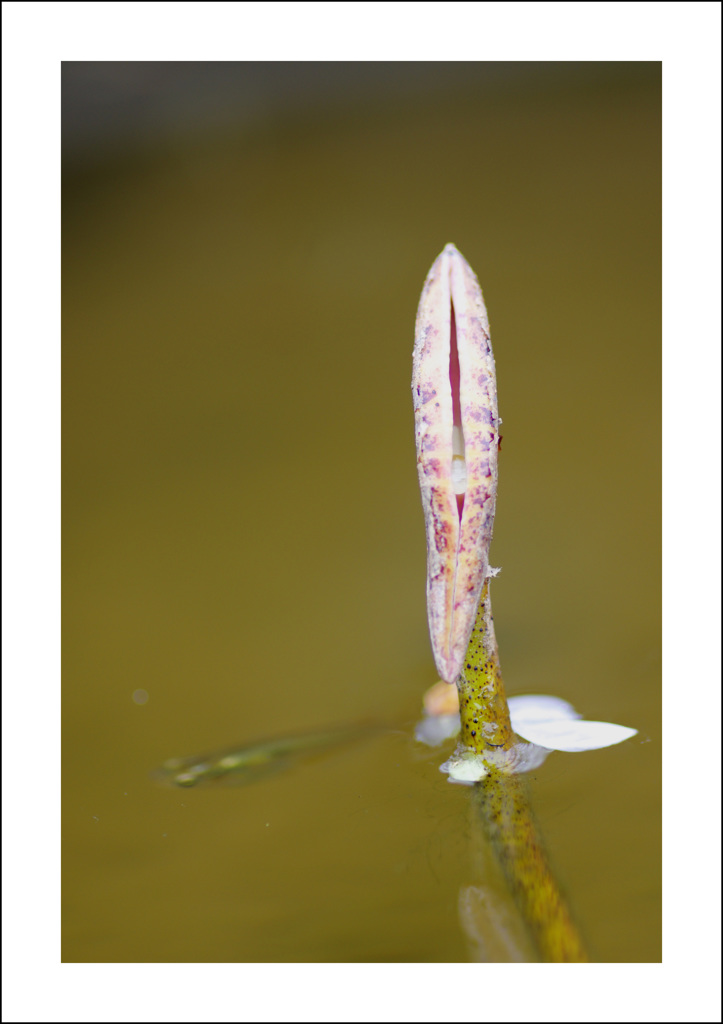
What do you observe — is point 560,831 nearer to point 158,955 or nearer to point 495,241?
point 158,955

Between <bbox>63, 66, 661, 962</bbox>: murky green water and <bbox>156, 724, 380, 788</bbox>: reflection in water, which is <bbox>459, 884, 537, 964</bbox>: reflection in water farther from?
<bbox>156, 724, 380, 788</bbox>: reflection in water

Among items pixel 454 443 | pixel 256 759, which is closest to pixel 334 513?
pixel 256 759

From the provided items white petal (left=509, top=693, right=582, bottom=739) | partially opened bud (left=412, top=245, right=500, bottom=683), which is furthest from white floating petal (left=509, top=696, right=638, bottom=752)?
partially opened bud (left=412, top=245, right=500, bottom=683)

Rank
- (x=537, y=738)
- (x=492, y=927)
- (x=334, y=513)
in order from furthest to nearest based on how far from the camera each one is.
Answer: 1. (x=334, y=513)
2. (x=537, y=738)
3. (x=492, y=927)

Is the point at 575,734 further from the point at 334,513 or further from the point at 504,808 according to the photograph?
the point at 334,513

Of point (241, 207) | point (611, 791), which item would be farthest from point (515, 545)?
point (241, 207)

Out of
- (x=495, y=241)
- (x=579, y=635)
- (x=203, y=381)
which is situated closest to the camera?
(x=579, y=635)

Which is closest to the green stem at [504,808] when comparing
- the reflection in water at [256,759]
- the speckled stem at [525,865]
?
the speckled stem at [525,865]
